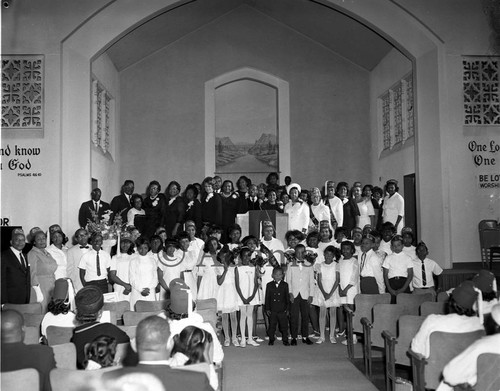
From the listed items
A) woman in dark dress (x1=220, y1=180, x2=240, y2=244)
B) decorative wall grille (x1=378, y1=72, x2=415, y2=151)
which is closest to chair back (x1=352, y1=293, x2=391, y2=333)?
woman in dark dress (x1=220, y1=180, x2=240, y2=244)

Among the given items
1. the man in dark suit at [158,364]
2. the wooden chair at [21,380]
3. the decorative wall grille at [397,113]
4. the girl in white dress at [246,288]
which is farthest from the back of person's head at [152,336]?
the decorative wall grille at [397,113]

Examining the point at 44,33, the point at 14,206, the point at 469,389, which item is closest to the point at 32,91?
the point at 44,33

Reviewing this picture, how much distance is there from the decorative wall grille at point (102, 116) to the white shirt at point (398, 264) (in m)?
8.16

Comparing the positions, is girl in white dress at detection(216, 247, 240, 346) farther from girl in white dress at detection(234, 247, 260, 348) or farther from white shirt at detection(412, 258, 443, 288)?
white shirt at detection(412, 258, 443, 288)

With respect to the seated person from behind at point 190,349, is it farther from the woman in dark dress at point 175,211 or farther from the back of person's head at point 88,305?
the woman in dark dress at point 175,211

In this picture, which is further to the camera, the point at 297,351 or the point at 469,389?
the point at 297,351

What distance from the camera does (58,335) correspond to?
5129 millimetres

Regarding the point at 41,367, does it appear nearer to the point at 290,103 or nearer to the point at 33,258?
the point at 33,258

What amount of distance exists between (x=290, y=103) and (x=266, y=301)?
32.4ft

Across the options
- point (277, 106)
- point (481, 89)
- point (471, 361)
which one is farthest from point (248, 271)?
point (277, 106)

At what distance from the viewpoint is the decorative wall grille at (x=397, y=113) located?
49.4 feet

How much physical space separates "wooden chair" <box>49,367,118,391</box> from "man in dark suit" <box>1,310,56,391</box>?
1.08 ft

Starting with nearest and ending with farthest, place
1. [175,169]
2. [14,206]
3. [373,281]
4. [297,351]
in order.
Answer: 1. [297,351]
2. [373,281]
3. [14,206]
4. [175,169]

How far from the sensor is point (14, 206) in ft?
38.3
